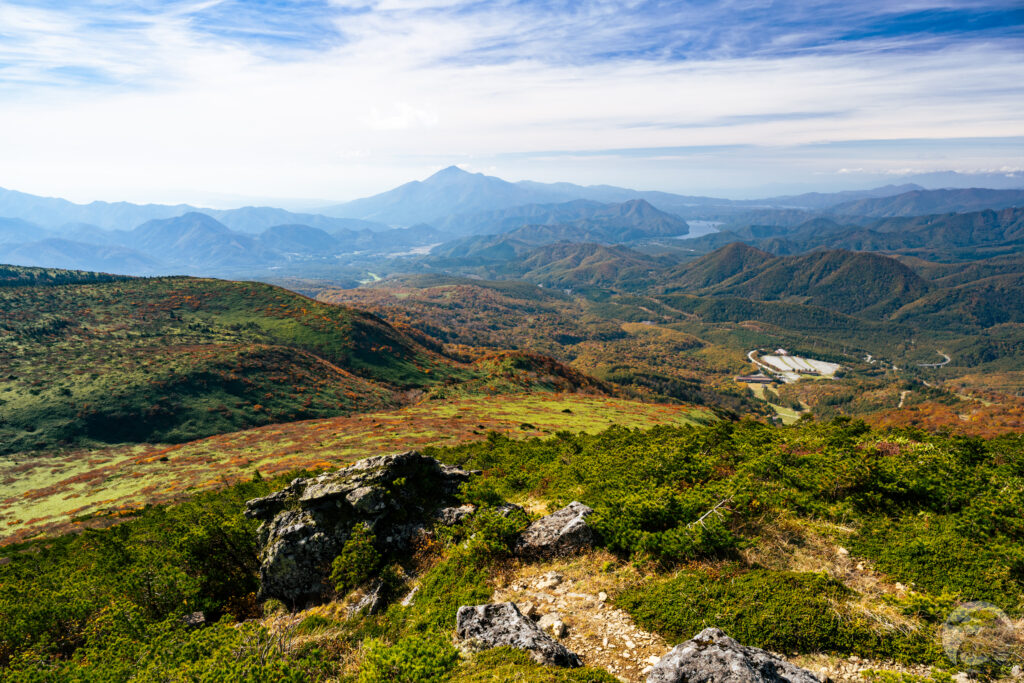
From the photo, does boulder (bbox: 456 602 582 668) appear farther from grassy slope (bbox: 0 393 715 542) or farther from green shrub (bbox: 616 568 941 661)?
grassy slope (bbox: 0 393 715 542)

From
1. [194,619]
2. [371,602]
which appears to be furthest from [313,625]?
[194,619]

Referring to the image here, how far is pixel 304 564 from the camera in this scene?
20453mm

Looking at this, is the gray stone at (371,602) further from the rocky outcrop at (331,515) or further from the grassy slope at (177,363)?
the grassy slope at (177,363)

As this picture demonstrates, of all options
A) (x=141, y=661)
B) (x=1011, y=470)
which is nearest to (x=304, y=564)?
(x=141, y=661)

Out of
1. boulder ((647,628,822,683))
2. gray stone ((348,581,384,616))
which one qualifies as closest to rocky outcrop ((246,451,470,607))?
gray stone ((348,581,384,616))

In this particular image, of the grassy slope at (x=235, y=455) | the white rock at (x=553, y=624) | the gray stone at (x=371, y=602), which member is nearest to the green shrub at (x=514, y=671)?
the white rock at (x=553, y=624)

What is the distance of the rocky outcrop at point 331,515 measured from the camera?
2045 cm

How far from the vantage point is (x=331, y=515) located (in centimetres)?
2178

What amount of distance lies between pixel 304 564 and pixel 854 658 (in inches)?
861

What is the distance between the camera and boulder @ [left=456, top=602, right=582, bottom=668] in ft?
38.0

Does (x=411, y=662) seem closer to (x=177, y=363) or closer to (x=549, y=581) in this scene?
(x=549, y=581)

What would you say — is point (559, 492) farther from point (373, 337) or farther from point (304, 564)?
point (373, 337)

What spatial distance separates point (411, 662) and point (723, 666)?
8.14 meters

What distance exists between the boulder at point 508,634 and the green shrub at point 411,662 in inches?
33.2
